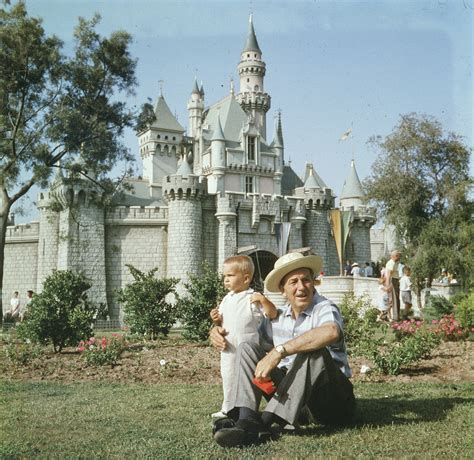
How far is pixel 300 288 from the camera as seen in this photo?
14.2 feet

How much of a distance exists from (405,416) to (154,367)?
4686 millimetres

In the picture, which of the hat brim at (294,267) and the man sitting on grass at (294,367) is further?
the hat brim at (294,267)

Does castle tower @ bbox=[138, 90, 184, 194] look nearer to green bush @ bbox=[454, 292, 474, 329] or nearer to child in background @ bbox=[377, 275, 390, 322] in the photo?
child in background @ bbox=[377, 275, 390, 322]

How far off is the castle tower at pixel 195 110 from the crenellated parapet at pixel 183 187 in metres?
18.3

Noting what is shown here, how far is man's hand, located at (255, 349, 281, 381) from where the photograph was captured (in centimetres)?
390

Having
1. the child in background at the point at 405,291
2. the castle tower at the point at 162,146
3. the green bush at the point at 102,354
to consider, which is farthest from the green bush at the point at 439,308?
the castle tower at the point at 162,146

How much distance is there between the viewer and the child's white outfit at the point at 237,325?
4.65m

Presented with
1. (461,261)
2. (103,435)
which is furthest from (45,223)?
(103,435)

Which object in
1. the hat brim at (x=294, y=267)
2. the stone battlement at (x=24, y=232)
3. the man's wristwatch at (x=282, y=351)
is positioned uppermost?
the stone battlement at (x=24, y=232)

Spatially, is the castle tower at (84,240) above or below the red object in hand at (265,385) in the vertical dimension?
above

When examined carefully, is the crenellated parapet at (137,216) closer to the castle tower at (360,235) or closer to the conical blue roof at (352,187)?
the castle tower at (360,235)

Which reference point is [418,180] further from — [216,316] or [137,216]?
[216,316]

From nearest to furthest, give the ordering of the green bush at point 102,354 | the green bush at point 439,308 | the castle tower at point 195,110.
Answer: the green bush at point 102,354, the green bush at point 439,308, the castle tower at point 195,110

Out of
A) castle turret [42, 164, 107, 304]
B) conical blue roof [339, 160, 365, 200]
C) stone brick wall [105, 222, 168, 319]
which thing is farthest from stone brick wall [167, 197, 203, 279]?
conical blue roof [339, 160, 365, 200]
